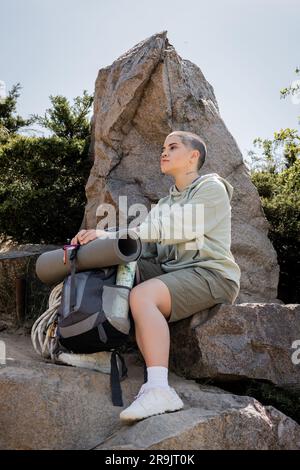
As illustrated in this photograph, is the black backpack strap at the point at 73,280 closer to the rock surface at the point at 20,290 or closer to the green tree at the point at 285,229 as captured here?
the rock surface at the point at 20,290

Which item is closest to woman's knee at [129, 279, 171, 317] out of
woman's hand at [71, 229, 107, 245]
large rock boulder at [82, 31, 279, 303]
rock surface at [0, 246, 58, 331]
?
woman's hand at [71, 229, 107, 245]

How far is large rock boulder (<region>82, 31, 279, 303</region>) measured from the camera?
17.9 ft

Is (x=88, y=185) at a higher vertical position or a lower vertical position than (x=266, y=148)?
lower

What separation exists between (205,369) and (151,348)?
65 centimetres


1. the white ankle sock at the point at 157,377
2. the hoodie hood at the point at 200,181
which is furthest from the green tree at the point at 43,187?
the white ankle sock at the point at 157,377

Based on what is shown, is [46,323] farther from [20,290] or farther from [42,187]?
[42,187]

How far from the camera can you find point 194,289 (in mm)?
3400

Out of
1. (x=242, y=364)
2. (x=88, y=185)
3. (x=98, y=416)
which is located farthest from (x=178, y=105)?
(x=98, y=416)

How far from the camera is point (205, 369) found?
351 cm

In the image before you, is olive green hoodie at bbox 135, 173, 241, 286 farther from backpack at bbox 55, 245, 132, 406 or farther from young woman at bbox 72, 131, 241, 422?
backpack at bbox 55, 245, 132, 406

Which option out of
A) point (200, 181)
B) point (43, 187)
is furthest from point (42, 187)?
point (200, 181)

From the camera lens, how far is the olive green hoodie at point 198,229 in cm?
346
